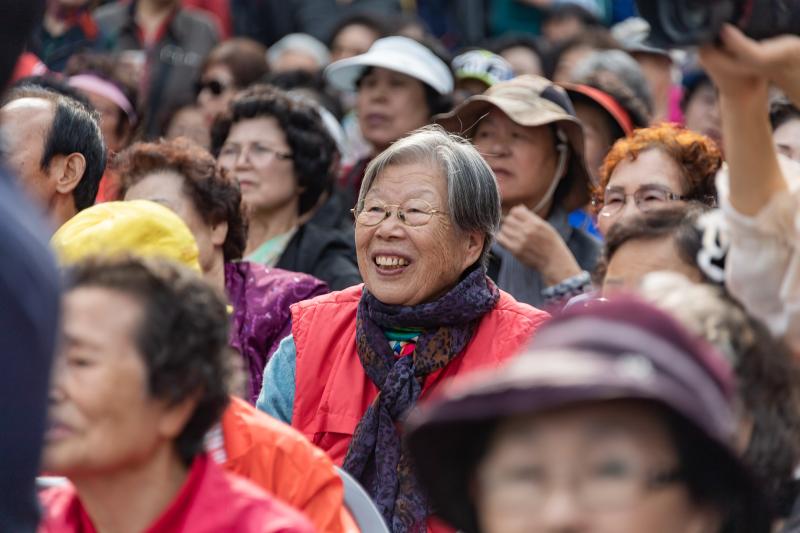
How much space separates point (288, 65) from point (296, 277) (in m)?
4.54

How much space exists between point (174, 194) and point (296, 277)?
0.55 m

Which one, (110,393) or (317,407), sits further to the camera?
(317,407)

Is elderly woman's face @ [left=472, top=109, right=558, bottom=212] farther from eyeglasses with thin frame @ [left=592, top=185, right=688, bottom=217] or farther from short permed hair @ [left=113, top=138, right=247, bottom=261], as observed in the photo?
short permed hair @ [left=113, top=138, right=247, bottom=261]

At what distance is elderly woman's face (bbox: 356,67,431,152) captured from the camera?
23.4ft

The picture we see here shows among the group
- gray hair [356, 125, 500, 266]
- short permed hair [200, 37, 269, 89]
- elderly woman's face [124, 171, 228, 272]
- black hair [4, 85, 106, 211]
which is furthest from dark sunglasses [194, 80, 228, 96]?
gray hair [356, 125, 500, 266]

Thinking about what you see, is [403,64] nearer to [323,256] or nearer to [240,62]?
[323,256]

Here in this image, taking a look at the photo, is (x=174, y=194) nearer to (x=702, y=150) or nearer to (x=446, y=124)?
(x=446, y=124)

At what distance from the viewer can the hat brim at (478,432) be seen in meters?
2.08

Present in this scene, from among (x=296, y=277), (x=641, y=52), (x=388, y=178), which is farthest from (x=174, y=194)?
(x=641, y=52)

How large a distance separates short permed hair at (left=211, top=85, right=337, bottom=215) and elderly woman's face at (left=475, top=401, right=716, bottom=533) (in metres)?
4.26

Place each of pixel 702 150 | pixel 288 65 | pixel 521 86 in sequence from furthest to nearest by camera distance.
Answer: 1. pixel 288 65
2. pixel 521 86
3. pixel 702 150

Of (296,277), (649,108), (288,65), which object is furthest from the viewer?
(288,65)

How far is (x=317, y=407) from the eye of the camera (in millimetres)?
4262

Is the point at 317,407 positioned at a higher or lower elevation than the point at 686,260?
lower
